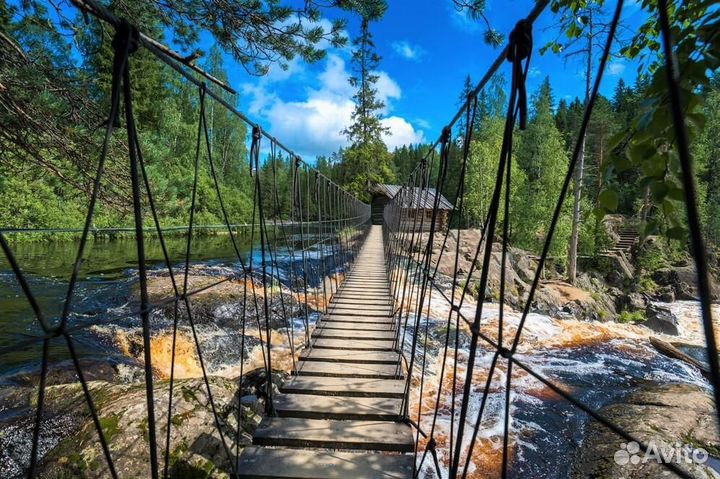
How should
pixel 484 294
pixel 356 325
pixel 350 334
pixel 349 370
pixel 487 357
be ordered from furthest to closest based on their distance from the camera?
pixel 487 357 → pixel 356 325 → pixel 350 334 → pixel 349 370 → pixel 484 294

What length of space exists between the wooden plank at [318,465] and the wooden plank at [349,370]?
0.82m

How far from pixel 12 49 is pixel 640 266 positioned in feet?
72.6

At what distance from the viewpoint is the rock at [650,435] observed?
2.70m

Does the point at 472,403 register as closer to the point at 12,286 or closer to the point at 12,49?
the point at 12,49

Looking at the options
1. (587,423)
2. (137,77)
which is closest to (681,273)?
(587,423)

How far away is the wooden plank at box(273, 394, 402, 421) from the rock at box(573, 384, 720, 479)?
6.54 ft

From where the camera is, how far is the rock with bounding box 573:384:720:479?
2.70 m

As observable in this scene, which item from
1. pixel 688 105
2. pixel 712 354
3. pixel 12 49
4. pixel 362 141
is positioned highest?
pixel 362 141

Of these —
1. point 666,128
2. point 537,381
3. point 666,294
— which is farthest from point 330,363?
point 666,294

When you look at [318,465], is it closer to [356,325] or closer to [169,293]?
[356,325]

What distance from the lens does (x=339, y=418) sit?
2.15 meters

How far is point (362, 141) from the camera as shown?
81.7 ft

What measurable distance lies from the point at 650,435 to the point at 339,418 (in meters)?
2.98

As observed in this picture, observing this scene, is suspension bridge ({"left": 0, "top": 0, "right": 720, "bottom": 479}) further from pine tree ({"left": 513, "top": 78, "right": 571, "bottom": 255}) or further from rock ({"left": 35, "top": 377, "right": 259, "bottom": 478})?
pine tree ({"left": 513, "top": 78, "right": 571, "bottom": 255})
